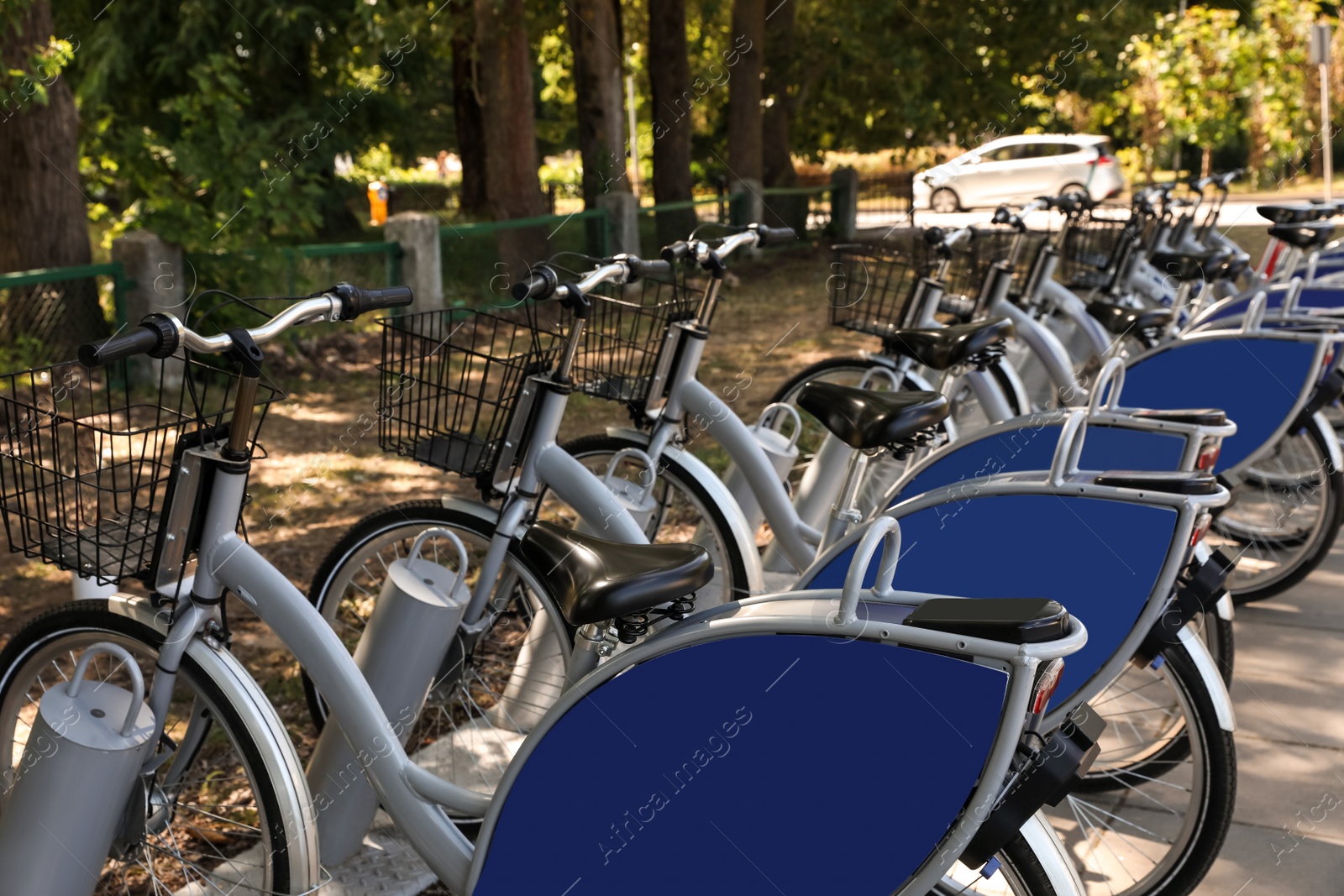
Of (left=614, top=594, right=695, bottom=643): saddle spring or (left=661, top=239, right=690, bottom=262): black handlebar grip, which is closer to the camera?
(left=614, top=594, right=695, bottom=643): saddle spring

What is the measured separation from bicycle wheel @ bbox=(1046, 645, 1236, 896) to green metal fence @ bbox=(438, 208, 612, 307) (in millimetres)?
6851

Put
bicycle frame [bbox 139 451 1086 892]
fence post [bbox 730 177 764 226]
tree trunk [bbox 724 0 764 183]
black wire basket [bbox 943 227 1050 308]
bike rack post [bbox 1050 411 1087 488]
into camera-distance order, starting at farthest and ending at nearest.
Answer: fence post [bbox 730 177 764 226]
tree trunk [bbox 724 0 764 183]
black wire basket [bbox 943 227 1050 308]
bike rack post [bbox 1050 411 1087 488]
bicycle frame [bbox 139 451 1086 892]

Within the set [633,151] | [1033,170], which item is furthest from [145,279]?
[1033,170]

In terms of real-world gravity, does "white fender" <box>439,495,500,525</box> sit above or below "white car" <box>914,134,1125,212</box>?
below

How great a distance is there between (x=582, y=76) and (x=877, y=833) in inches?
476

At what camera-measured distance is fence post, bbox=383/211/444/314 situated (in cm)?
959

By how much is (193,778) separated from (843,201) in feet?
48.1

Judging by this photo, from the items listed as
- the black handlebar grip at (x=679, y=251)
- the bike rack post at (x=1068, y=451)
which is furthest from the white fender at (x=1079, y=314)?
the bike rack post at (x=1068, y=451)

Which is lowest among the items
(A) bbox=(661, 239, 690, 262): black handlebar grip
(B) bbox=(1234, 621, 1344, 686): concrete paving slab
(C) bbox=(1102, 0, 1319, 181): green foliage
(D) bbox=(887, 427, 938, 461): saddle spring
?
(B) bbox=(1234, 621, 1344, 686): concrete paving slab

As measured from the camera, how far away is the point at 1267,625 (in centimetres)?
426

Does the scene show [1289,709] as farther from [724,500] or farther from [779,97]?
[779,97]

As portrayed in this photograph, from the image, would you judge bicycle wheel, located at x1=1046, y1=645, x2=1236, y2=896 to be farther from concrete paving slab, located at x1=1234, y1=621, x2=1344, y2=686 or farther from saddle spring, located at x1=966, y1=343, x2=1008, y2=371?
saddle spring, located at x1=966, y1=343, x2=1008, y2=371

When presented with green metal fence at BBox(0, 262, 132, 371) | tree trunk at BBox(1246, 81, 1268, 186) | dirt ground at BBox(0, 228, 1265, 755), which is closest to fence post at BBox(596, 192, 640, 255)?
dirt ground at BBox(0, 228, 1265, 755)

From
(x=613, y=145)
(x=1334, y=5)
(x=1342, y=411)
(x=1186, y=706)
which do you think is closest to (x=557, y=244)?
(x=613, y=145)
